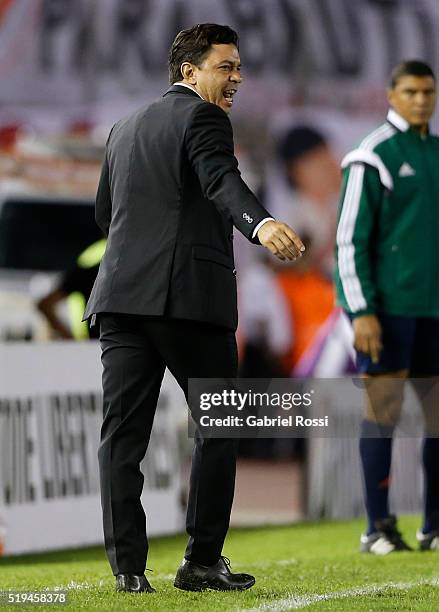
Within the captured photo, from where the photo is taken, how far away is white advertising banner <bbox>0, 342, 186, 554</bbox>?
28.1 feet

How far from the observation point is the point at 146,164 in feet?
18.7

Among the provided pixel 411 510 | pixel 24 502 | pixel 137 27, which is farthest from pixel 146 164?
pixel 137 27

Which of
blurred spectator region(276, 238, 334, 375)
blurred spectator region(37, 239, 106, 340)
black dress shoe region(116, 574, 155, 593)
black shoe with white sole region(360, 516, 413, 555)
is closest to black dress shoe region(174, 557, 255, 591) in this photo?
black dress shoe region(116, 574, 155, 593)

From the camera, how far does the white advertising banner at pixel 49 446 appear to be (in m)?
8.55

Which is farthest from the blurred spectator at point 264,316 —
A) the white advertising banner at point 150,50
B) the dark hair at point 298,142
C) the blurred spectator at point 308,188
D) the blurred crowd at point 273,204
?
the white advertising banner at point 150,50

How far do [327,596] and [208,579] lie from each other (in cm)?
42

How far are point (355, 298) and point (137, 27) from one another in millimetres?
10266

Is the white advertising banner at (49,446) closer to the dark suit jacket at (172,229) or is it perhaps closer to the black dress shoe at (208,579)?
the black dress shoe at (208,579)

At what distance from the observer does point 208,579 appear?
5723 millimetres

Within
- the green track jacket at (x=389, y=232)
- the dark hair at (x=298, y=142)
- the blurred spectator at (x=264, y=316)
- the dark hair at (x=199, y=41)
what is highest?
the dark hair at (x=199, y=41)

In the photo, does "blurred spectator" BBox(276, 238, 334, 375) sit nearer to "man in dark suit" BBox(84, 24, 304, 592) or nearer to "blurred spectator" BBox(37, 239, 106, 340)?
"blurred spectator" BBox(37, 239, 106, 340)

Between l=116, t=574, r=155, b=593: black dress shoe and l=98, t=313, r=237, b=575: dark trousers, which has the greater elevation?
l=98, t=313, r=237, b=575: dark trousers

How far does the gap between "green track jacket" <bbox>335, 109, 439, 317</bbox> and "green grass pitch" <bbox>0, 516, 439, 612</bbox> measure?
1166 millimetres

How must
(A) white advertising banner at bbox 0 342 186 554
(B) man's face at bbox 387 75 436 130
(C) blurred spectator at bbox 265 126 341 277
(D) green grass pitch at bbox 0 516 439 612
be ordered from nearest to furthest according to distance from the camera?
(D) green grass pitch at bbox 0 516 439 612 < (B) man's face at bbox 387 75 436 130 < (A) white advertising banner at bbox 0 342 186 554 < (C) blurred spectator at bbox 265 126 341 277
